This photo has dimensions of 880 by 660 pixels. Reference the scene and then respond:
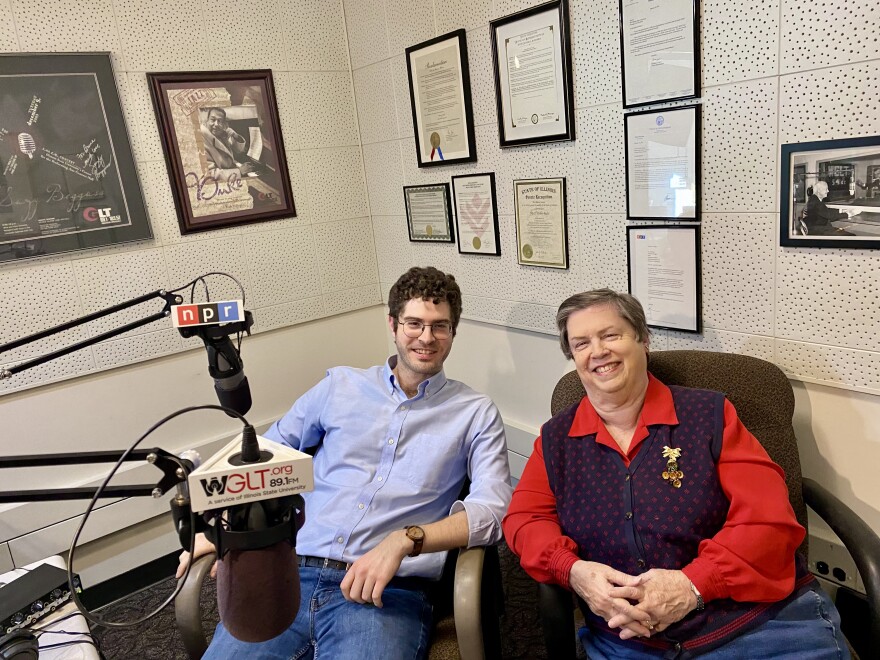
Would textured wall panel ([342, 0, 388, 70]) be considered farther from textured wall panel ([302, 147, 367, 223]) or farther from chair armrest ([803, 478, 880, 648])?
chair armrest ([803, 478, 880, 648])

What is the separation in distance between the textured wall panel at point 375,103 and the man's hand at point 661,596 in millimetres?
2316

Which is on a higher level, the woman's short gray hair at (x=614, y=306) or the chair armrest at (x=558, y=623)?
the woman's short gray hair at (x=614, y=306)

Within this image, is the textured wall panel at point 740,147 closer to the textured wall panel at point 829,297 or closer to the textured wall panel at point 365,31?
the textured wall panel at point 829,297

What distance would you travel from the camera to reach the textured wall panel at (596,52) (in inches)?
78.2

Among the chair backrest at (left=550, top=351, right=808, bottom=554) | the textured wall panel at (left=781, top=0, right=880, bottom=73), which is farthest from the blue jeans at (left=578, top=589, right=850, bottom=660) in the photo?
the textured wall panel at (left=781, top=0, right=880, bottom=73)

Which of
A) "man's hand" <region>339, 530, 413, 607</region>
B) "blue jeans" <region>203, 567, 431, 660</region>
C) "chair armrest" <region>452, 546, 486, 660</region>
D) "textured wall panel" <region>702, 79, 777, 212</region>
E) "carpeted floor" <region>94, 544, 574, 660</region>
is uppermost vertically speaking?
"textured wall panel" <region>702, 79, 777, 212</region>

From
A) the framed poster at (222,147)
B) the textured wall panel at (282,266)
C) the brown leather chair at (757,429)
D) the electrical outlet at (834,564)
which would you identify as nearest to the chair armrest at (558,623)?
the brown leather chair at (757,429)

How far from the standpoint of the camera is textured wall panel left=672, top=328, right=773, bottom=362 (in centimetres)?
183

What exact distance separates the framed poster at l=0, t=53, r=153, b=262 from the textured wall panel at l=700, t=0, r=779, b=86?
2213 mm

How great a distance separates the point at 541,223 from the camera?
239 cm

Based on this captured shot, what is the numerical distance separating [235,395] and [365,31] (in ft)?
7.79

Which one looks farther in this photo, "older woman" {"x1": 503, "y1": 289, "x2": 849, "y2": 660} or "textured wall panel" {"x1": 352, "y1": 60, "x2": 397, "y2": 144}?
"textured wall panel" {"x1": 352, "y1": 60, "x2": 397, "y2": 144}

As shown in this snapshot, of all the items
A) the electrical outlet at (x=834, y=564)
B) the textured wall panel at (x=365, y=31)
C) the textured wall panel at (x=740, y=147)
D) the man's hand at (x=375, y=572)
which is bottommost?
the electrical outlet at (x=834, y=564)

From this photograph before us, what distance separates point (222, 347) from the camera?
1185 mm
